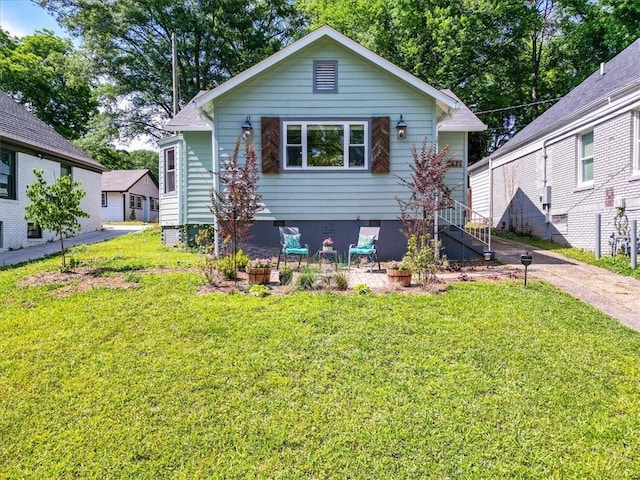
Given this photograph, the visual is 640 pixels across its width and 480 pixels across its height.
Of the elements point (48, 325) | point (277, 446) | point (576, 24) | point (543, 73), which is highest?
point (576, 24)

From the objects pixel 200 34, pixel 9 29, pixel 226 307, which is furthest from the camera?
pixel 9 29

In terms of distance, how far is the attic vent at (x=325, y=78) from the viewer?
9.16 meters

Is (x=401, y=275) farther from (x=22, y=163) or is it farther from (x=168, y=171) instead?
(x=22, y=163)

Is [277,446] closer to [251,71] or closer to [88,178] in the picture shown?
[251,71]

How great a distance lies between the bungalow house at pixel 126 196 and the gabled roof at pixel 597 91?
1028 inches

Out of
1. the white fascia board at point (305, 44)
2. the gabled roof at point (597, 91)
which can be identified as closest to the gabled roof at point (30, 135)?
the white fascia board at point (305, 44)

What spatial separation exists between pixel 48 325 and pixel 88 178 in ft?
47.7

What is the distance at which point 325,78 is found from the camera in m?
9.20

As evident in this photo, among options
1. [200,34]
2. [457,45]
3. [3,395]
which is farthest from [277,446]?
[200,34]

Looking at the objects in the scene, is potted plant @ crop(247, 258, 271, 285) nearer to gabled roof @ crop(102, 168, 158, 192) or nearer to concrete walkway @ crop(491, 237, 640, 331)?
concrete walkway @ crop(491, 237, 640, 331)

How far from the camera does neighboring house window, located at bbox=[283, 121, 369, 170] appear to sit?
9227mm

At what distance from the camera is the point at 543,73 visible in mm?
24109

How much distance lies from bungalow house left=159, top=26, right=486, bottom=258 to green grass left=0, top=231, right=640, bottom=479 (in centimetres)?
401

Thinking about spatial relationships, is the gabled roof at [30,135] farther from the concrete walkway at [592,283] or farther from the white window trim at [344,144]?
the concrete walkway at [592,283]
